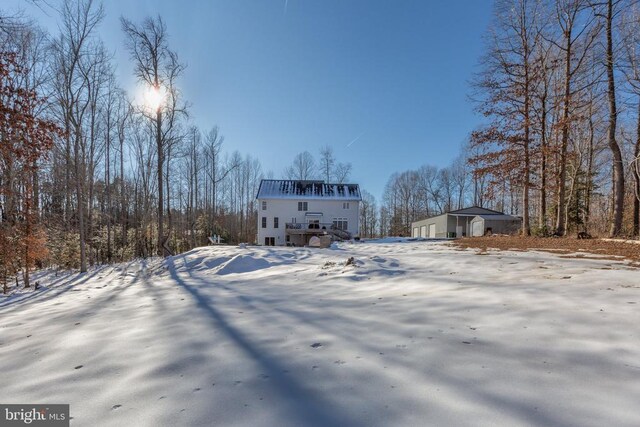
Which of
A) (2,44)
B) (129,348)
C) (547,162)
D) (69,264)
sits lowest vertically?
(69,264)

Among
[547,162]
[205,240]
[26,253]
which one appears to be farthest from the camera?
[205,240]

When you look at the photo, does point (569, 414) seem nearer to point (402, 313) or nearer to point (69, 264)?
point (402, 313)

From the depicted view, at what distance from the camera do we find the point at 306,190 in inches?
1328

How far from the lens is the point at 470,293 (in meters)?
4.17

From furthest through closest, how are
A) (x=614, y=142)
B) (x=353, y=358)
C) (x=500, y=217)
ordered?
(x=500, y=217) < (x=614, y=142) < (x=353, y=358)

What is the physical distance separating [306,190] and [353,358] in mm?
31650

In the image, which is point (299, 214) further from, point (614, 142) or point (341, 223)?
point (614, 142)

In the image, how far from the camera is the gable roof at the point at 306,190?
32.7m

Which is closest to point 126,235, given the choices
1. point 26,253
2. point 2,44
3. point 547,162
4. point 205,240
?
point 205,240

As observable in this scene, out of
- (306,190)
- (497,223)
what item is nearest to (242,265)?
(306,190)

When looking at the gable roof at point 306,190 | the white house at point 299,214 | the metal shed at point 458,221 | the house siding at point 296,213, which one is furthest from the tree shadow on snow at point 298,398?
the metal shed at point 458,221

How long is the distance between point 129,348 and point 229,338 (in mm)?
870

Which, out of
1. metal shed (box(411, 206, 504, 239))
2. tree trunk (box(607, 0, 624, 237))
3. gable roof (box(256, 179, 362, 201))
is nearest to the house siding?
gable roof (box(256, 179, 362, 201))

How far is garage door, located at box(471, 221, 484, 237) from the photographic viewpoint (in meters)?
28.5
